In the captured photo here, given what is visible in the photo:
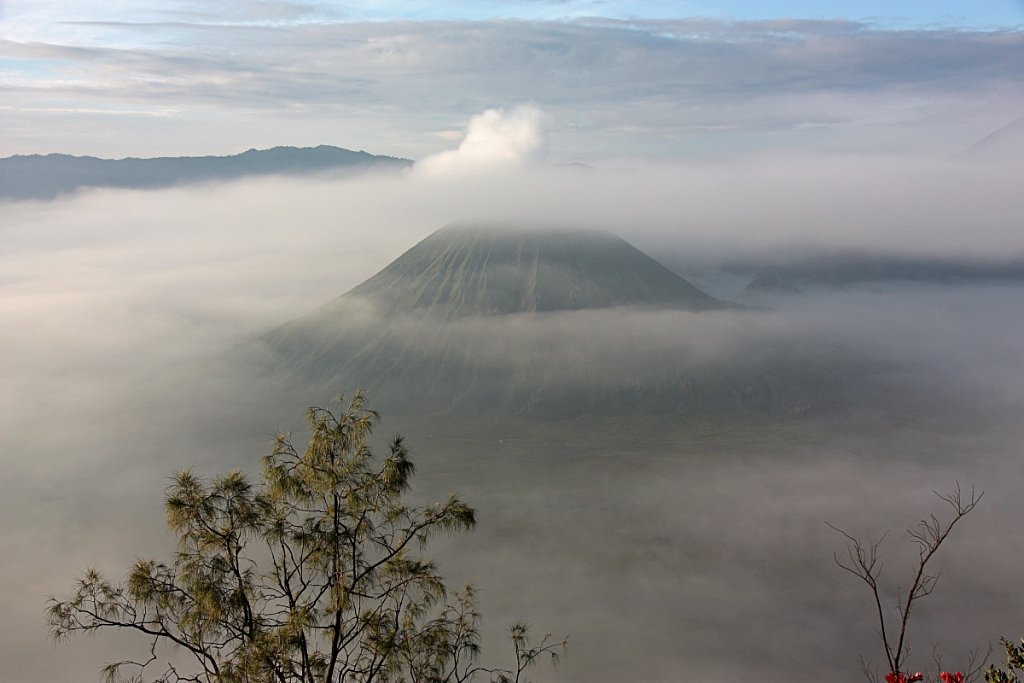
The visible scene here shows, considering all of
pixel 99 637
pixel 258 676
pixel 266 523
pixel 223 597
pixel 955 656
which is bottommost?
pixel 99 637

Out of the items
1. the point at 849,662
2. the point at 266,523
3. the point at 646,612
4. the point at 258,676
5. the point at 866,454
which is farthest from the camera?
the point at 866,454

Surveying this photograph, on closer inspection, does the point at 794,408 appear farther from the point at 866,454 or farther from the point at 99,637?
the point at 99,637

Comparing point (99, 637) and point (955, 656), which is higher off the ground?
point (955, 656)

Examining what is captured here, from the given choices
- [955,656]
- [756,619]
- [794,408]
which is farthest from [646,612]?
[794,408]

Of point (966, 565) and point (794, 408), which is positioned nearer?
point (966, 565)

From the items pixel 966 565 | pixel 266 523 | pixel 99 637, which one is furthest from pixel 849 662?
Answer: pixel 266 523

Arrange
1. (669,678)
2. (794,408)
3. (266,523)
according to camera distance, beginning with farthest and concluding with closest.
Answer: (794,408) → (669,678) → (266,523)

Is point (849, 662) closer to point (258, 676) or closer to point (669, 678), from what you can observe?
point (669, 678)
